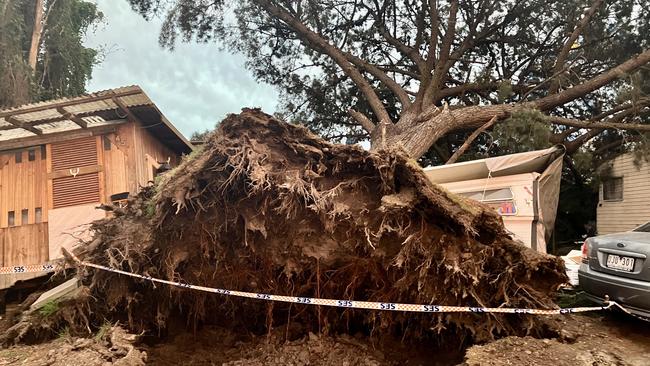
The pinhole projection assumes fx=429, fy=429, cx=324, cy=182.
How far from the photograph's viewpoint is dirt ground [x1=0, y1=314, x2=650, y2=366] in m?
3.85

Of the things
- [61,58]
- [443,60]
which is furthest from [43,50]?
[443,60]

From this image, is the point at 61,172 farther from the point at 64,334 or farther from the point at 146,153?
the point at 64,334

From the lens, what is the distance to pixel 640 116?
9.55 metres

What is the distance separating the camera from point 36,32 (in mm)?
14609

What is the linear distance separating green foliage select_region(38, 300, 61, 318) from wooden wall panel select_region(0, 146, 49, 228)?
16.1 feet

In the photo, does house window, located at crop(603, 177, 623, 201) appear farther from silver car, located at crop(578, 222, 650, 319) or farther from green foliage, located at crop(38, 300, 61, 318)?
green foliage, located at crop(38, 300, 61, 318)

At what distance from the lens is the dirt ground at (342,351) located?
3846 millimetres

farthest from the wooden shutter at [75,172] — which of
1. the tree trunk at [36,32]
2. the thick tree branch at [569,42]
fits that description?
the thick tree branch at [569,42]

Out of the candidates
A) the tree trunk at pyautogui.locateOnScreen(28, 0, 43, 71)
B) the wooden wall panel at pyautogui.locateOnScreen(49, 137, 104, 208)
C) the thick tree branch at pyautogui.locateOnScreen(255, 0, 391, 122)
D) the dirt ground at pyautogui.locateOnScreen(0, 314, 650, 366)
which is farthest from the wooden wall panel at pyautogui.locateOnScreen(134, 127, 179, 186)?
the tree trunk at pyautogui.locateOnScreen(28, 0, 43, 71)

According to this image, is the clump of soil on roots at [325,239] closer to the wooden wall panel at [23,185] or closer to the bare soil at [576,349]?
the bare soil at [576,349]

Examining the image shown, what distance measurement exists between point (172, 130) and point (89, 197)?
7.71ft

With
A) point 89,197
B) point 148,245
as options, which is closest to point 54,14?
point 89,197

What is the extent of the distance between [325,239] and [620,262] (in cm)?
333

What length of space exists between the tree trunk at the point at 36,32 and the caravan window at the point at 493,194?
14.5 metres
